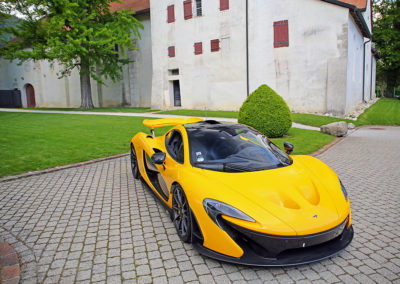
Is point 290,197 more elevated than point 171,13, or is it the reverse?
point 171,13

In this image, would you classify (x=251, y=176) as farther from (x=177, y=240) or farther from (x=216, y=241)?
(x=177, y=240)

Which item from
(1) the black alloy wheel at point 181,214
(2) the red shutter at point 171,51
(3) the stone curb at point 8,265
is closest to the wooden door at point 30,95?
(2) the red shutter at point 171,51

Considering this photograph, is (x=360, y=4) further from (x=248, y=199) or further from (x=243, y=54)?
(x=248, y=199)

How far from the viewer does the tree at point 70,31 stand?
72.7 feet

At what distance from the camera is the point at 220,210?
2971 millimetres

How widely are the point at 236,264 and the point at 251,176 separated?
1074 mm

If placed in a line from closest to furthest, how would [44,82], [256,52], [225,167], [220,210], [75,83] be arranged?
[220,210] < [225,167] < [256,52] < [75,83] < [44,82]

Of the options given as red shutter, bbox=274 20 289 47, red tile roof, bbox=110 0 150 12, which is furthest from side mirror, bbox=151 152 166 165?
red tile roof, bbox=110 0 150 12

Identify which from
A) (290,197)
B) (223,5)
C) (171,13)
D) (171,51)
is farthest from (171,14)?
(290,197)

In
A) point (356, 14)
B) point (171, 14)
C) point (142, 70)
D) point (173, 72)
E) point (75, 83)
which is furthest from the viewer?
point (75, 83)

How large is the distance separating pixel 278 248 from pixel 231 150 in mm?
1629

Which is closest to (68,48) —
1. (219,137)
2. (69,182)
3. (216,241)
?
(69,182)

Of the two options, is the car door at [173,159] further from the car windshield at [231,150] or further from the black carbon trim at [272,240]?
the black carbon trim at [272,240]

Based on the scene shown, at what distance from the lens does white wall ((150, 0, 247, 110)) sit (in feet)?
74.1
